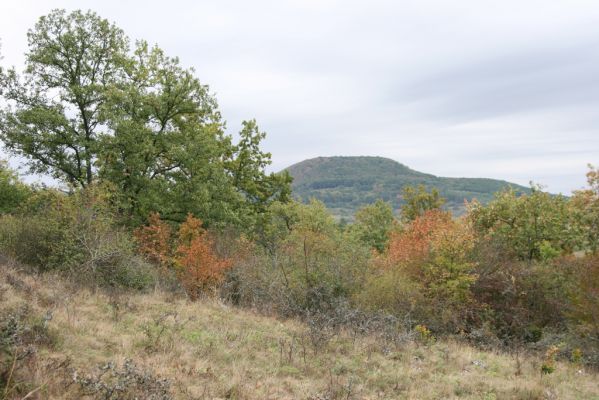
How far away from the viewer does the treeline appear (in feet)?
47.7

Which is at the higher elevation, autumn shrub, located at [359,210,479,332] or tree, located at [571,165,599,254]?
tree, located at [571,165,599,254]

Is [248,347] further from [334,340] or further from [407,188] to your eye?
[407,188]

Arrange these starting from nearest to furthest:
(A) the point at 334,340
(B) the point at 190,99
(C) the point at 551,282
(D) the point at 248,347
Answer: (D) the point at 248,347
(A) the point at 334,340
(C) the point at 551,282
(B) the point at 190,99

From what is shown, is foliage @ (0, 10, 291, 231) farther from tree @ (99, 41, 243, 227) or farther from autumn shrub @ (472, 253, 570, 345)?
autumn shrub @ (472, 253, 570, 345)

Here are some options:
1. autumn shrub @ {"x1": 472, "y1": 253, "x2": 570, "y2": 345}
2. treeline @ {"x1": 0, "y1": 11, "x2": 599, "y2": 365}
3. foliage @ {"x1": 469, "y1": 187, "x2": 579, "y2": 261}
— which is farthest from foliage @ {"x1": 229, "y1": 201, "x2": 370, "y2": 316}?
foliage @ {"x1": 469, "y1": 187, "x2": 579, "y2": 261}

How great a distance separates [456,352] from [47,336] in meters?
9.61

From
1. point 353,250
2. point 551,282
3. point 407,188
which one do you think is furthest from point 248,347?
point 407,188

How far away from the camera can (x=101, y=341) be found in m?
7.77

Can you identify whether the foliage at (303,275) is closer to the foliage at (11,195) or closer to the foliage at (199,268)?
the foliage at (199,268)

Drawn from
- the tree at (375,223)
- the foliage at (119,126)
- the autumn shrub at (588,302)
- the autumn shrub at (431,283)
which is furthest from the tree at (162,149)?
the tree at (375,223)

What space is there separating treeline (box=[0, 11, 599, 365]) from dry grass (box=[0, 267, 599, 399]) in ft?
5.26

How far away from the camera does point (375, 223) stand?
51094 mm

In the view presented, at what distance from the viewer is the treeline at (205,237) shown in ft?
47.7

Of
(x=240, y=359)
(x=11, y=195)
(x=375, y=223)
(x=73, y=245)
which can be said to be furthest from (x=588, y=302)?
(x=375, y=223)
